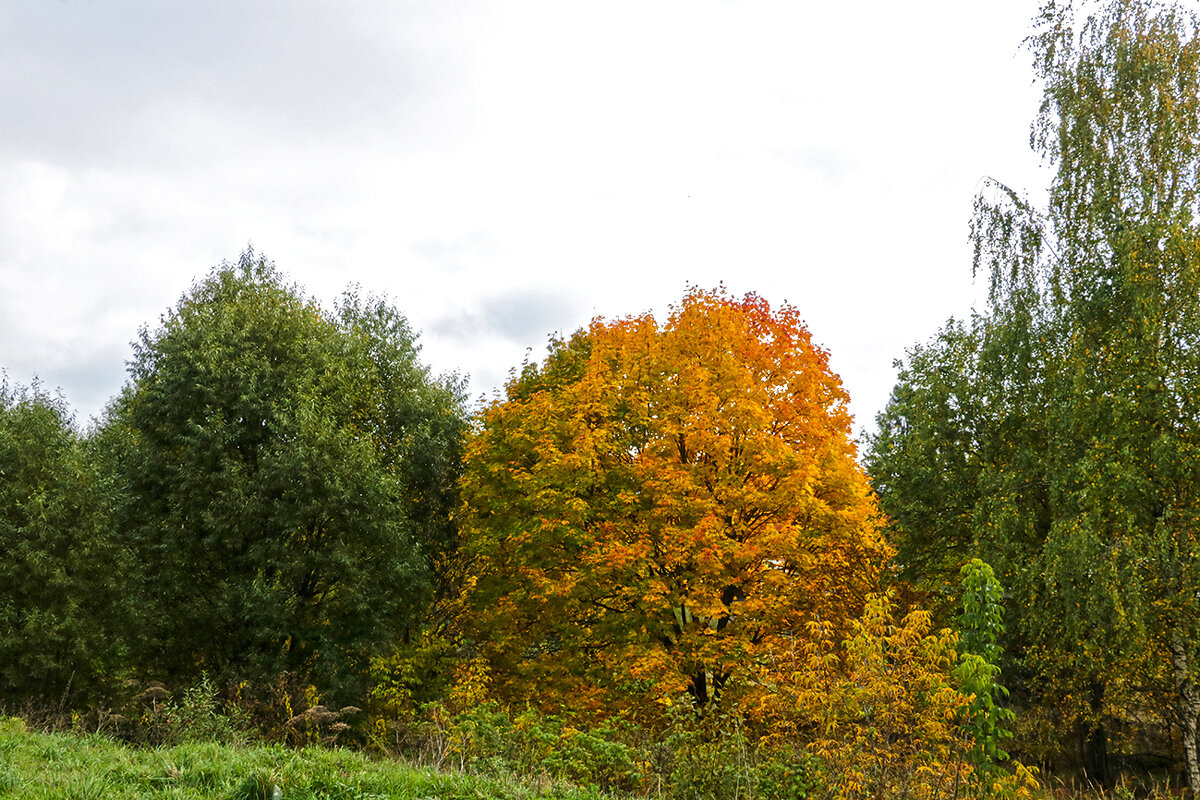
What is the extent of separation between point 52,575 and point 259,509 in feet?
25.1

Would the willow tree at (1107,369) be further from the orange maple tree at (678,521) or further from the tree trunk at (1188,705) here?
the orange maple tree at (678,521)

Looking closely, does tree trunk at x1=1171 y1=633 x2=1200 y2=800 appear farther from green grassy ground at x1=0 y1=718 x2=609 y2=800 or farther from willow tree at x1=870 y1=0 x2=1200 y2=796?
green grassy ground at x1=0 y1=718 x2=609 y2=800

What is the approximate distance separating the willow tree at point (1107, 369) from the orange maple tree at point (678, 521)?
4090mm

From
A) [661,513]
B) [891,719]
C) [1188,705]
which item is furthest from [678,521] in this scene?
[1188,705]

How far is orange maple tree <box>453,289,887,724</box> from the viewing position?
1748 cm

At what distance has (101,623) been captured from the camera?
22.5 meters

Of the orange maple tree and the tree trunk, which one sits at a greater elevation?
the orange maple tree

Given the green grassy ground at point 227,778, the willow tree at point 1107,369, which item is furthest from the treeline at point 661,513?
the green grassy ground at point 227,778

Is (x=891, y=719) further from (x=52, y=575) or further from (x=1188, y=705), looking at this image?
(x=52, y=575)

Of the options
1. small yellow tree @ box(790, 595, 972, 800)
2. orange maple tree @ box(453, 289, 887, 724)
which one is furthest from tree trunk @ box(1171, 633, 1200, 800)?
small yellow tree @ box(790, 595, 972, 800)

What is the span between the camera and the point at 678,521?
18609 mm

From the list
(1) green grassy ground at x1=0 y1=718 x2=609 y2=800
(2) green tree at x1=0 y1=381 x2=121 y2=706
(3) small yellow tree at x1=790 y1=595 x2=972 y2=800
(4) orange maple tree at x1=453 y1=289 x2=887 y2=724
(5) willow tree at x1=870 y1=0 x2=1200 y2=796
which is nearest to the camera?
(1) green grassy ground at x1=0 y1=718 x2=609 y2=800

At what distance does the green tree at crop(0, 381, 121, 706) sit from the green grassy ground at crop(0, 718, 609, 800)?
48.6 feet

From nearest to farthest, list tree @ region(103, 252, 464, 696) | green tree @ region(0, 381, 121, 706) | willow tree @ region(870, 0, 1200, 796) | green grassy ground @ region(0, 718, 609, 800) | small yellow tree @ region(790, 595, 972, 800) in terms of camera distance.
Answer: green grassy ground @ region(0, 718, 609, 800) → small yellow tree @ region(790, 595, 972, 800) → willow tree @ region(870, 0, 1200, 796) → tree @ region(103, 252, 464, 696) → green tree @ region(0, 381, 121, 706)
